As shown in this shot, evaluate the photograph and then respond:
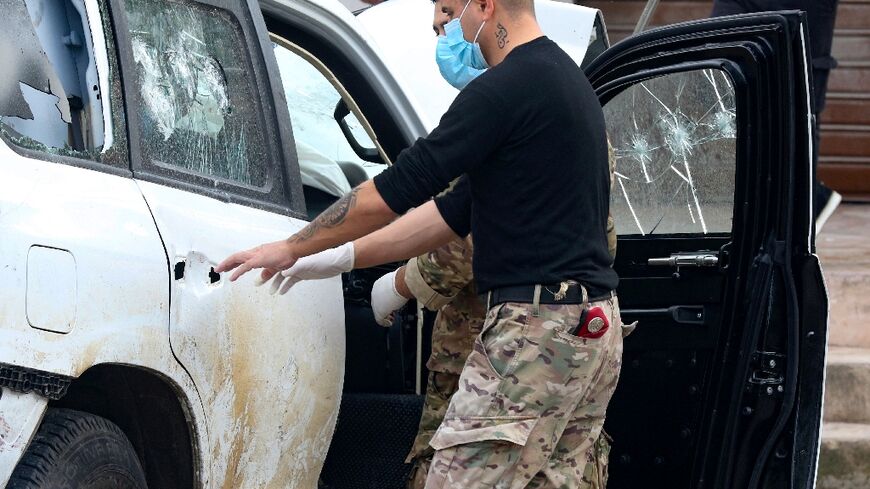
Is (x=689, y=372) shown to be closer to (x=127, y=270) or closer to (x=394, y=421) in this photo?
(x=394, y=421)

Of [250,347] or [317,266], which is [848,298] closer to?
[317,266]

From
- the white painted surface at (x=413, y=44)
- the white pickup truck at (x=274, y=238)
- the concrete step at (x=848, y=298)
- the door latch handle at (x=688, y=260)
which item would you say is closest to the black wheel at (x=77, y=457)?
the white pickup truck at (x=274, y=238)

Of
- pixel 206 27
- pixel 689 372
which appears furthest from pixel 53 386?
pixel 689 372

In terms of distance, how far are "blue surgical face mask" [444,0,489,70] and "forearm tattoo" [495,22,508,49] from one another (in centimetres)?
7

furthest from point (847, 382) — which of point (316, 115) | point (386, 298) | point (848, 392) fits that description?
point (386, 298)

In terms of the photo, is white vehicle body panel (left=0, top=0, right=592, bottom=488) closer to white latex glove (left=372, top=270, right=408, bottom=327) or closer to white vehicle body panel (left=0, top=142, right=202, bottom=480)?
white vehicle body panel (left=0, top=142, right=202, bottom=480)

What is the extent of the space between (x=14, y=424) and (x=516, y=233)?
1.12 metres

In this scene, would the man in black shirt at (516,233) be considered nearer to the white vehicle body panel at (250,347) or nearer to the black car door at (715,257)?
the white vehicle body panel at (250,347)

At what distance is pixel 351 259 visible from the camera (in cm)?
306

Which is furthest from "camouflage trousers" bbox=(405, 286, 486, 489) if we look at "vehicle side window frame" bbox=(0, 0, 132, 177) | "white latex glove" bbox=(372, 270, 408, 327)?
"vehicle side window frame" bbox=(0, 0, 132, 177)

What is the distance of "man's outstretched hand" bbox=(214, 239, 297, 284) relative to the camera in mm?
2836

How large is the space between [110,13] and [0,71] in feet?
1.29

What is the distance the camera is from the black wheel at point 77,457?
7.91ft

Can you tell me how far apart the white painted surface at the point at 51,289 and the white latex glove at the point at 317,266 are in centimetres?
69
